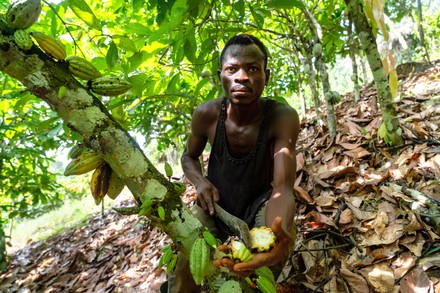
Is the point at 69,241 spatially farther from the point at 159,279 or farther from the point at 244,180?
the point at 244,180

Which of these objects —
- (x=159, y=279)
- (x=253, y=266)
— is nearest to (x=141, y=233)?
(x=159, y=279)

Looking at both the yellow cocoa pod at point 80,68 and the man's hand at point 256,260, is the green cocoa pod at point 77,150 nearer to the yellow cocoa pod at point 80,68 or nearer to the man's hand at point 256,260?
the yellow cocoa pod at point 80,68

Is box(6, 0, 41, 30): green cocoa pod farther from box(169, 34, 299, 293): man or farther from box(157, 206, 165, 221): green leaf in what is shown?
box(169, 34, 299, 293): man

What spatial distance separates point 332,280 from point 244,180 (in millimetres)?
Answer: 769

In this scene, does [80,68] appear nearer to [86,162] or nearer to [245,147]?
[86,162]

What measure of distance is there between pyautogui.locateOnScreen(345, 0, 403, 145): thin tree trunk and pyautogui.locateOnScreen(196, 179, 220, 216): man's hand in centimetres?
190

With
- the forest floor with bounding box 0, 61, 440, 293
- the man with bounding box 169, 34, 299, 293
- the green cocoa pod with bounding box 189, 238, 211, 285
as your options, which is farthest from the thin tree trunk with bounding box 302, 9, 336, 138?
the green cocoa pod with bounding box 189, 238, 211, 285

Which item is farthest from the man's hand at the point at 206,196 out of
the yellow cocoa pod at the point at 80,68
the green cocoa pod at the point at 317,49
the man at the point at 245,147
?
the green cocoa pod at the point at 317,49

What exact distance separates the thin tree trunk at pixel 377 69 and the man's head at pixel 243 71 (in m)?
1.41

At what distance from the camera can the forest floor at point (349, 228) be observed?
1.98m

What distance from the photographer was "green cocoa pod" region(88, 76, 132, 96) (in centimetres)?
112

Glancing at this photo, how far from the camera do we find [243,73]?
1781 millimetres

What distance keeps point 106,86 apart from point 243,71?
0.84 meters

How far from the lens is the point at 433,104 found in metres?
3.64
